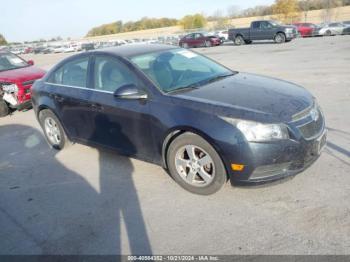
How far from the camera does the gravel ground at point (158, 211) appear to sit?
3.01 m

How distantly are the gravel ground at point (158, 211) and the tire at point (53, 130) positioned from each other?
60 cm

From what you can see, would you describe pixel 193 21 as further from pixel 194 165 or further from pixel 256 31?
pixel 194 165

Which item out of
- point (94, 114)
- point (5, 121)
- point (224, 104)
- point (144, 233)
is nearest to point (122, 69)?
point (94, 114)

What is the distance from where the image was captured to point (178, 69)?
4531mm

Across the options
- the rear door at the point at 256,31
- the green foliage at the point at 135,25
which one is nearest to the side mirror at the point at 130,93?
the rear door at the point at 256,31

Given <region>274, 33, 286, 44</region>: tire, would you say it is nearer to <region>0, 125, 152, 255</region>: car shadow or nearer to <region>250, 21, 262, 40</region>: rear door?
Result: <region>250, 21, 262, 40</region>: rear door

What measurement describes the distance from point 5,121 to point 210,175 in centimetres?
662

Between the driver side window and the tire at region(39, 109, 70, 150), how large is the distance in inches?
54.0

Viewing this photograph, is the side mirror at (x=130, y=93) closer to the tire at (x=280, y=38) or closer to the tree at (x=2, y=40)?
the tire at (x=280, y=38)

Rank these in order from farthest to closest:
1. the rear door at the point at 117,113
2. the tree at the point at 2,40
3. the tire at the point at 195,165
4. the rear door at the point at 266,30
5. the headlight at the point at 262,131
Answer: the tree at the point at 2,40
the rear door at the point at 266,30
the rear door at the point at 117,113
the tire at the point at 195,165
the headlight at the point at 262,131

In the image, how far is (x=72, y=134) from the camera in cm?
533

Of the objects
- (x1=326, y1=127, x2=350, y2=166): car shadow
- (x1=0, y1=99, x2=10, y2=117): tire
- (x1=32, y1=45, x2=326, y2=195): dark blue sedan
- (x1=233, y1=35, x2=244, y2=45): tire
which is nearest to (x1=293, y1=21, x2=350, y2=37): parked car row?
(x1=233, y1=35, x2=244, y2=45): tire

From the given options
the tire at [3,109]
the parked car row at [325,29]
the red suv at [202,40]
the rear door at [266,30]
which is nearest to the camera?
the tire at [3,109]

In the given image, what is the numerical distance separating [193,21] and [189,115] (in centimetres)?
7136
